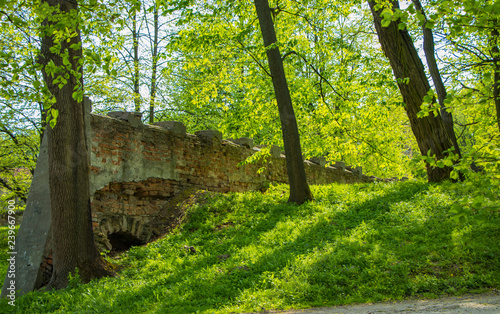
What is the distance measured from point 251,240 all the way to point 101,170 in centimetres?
354

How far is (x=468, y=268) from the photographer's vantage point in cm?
500

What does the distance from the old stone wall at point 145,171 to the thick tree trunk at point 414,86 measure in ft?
16.1

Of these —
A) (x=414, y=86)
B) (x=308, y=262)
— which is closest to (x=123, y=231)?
(x=308, y=262)

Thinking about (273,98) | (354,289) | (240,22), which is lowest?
(354,289)

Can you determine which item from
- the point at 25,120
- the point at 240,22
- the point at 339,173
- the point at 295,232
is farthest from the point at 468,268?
the point at 25,120

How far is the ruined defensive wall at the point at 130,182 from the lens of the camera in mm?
7145

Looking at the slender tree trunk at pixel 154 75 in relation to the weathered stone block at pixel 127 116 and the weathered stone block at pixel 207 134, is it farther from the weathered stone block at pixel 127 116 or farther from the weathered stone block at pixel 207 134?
the weathered stone block at pixel 127 116

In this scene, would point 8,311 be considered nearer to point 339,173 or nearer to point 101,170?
point 101,170

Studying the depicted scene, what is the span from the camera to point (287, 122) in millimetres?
9258

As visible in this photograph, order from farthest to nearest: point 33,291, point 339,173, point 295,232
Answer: point 339,173, point 295,232, point 33,291

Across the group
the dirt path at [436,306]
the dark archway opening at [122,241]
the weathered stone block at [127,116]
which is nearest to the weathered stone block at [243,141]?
the weathered stone block at [127,116]

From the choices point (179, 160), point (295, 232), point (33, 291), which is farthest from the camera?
point (179, 160)

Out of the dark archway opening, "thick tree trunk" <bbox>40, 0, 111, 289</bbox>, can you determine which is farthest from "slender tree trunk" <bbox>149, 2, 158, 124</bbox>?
"thick tree trunk" <bbox>40, 0, 111, 289</bbox>

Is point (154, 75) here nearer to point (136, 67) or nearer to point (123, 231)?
point (136, 67)
